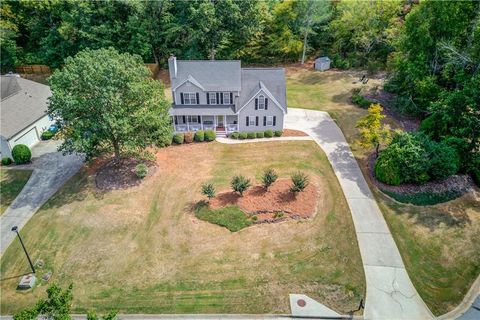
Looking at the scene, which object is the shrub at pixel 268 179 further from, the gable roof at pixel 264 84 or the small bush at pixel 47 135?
the small bush at pixel 47 135

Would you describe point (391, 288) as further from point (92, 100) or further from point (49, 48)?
point (49, 48)

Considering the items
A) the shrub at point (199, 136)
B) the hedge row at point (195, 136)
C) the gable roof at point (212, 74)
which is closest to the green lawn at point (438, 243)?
the hedge row at point (195, 136)

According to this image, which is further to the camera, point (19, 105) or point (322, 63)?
point (322, 63)

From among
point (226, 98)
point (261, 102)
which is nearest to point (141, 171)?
point (226, 98)

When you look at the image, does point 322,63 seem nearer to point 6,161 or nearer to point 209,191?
point 209,191

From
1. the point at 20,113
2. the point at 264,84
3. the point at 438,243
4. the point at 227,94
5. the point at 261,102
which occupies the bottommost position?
the point at 438,243

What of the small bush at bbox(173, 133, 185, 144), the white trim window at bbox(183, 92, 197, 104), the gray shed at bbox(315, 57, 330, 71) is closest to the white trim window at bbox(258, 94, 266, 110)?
the white trim window at bbox(183, 92, 197, 104)
